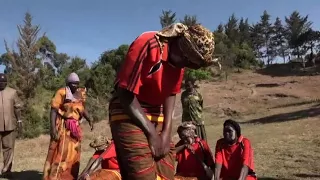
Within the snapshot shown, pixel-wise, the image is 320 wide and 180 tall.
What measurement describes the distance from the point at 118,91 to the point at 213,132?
12.3 metres

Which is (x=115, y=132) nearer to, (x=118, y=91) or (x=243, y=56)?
(x=118, y=91)

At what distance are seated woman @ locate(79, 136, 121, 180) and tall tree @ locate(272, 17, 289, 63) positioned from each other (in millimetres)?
61648

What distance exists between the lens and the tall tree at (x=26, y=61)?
19191 millimetres

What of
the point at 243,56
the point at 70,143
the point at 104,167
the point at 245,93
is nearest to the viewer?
the point at 104,167

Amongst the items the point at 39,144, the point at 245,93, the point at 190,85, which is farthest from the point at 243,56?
the point at 190,85

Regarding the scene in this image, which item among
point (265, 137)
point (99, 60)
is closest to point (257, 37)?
point (99, 60)

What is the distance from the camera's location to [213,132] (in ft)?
46.4

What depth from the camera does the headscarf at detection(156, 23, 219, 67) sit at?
79.7 inches

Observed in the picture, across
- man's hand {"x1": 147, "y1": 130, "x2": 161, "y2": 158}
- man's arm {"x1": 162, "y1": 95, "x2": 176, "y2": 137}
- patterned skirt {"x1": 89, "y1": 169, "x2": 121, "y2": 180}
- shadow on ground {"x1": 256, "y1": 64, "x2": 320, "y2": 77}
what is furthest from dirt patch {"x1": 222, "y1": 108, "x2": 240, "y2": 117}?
man's hand {"x1": 147, "y1": 130, "x2": 161, "y2": 158}

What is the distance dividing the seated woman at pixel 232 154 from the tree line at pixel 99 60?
1.04 metres

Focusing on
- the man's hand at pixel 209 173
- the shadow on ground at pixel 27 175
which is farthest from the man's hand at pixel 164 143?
the shadow on ground at pixel 27 175

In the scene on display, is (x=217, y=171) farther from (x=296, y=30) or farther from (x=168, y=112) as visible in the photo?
(x=296, y=30)

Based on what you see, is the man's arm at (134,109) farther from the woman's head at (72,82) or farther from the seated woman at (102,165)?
the woman's head at (72,82)

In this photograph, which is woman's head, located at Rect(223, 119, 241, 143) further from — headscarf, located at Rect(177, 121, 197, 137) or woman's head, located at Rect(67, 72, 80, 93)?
woman's head, located at Rect(67, 72, 80, 93)
